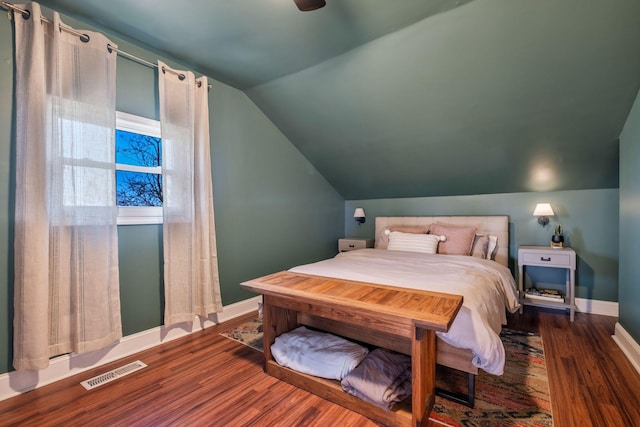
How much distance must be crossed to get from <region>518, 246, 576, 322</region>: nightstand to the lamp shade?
38 cm

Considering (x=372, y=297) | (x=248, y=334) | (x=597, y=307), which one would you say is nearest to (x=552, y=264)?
(x=597, y=307)

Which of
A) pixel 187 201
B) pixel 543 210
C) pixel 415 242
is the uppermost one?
pixel 187 201

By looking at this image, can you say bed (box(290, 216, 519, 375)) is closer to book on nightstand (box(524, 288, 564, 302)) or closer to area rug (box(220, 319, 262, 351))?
book on nightstand (box(524, 288, 564, 302))

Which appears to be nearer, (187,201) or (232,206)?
(187,201)

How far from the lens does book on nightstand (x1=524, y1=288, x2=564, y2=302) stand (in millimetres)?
2916

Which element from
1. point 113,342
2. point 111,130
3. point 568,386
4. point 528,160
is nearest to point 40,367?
point 113,342

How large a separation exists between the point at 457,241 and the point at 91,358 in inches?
140

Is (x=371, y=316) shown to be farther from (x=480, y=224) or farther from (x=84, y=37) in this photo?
(x=480, y=224)

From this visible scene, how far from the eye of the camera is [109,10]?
189cm

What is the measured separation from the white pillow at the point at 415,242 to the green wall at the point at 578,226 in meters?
0.82

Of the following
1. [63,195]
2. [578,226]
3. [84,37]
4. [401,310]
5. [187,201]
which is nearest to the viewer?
[401,310]

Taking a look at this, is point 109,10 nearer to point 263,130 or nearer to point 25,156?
point 25,156

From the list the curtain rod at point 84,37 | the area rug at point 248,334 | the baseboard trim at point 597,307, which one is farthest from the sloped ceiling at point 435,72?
the area rug at point 248,334

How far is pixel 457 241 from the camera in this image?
321 cm
